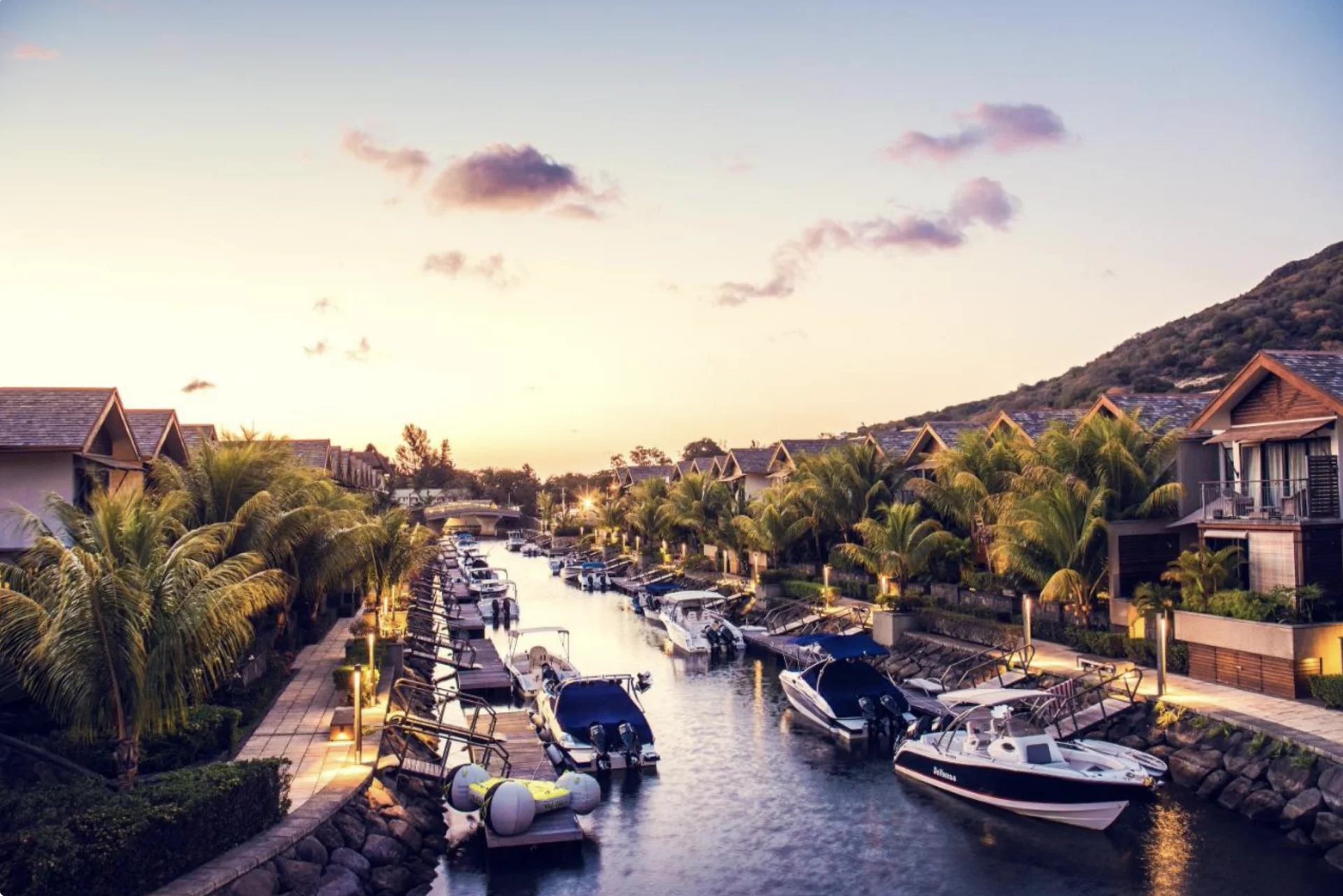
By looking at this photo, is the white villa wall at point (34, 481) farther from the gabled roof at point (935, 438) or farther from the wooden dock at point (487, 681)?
the gabled roof at point (935, 438)

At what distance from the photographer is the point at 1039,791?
21547mm

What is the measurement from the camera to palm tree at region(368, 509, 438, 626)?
132 feet

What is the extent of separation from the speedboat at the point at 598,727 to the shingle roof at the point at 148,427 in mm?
13442

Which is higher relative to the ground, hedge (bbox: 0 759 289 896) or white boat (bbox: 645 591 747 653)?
hedge (bbox: 0 759 289 896)

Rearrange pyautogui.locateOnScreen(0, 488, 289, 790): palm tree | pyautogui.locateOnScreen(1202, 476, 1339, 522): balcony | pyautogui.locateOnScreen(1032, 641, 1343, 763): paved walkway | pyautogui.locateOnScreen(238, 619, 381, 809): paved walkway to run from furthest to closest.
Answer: pyautogui.locateOnScreen(1202, 476, 1339, 522): balcony → pyautogui.locateOnScreen(1032, 641, 1343, 763): paved walkway → pyautogui.locateOnScreen(238, 619, 381, 809): paved walkway → pyautogui.locateOnScreen(0, 488, 289, 790): palm tree

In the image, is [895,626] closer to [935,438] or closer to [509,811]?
[935,438]

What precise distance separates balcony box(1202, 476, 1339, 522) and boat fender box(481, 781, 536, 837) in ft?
64.9

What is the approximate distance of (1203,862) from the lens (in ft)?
63.6

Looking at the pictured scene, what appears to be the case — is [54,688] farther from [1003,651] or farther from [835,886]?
[1003,651]

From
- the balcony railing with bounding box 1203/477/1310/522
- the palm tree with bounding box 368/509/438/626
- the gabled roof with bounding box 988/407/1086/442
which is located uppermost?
the gabled roof with bounding box 988/407/1086/442

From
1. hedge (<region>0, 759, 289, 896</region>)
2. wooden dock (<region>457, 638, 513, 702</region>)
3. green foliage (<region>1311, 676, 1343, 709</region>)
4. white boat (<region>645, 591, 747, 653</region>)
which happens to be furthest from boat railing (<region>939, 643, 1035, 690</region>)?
hedge (<region>0, 759, 289, 896</region>)

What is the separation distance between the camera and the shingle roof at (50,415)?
24188mm

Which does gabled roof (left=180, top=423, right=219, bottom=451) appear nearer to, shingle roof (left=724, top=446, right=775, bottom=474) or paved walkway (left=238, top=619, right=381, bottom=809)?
paved walkway (left=238, top=619, right=381, bottom=809)

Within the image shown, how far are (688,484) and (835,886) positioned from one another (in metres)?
50.3
